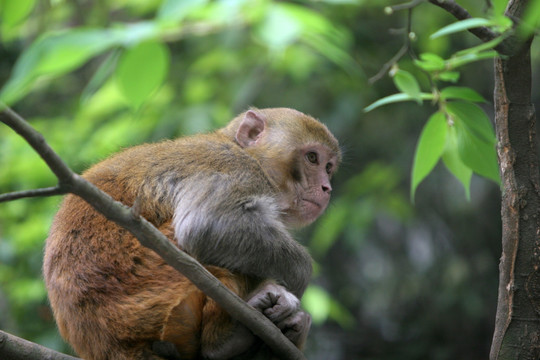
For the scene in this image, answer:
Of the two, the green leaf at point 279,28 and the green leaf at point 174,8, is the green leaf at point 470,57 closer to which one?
the green leaf at point 279,28

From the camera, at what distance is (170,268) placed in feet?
11.3

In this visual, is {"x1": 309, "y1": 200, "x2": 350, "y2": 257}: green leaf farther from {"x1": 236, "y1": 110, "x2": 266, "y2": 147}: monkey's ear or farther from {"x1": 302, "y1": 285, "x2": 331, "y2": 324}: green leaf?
{"x1": 236, "y1": 110, "x2": 266, "y2": 147}: monkey's ear

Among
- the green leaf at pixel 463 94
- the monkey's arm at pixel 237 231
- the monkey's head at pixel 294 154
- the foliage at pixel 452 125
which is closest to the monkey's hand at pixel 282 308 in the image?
the monkey's arm at pixel 237 231

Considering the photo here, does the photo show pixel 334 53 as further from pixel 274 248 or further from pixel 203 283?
pixel 274 248

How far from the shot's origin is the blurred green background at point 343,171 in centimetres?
689

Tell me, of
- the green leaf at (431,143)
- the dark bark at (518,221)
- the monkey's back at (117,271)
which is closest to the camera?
the green leaf at (431,143)

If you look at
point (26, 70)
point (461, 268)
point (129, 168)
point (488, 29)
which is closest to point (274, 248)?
point (129, 168)

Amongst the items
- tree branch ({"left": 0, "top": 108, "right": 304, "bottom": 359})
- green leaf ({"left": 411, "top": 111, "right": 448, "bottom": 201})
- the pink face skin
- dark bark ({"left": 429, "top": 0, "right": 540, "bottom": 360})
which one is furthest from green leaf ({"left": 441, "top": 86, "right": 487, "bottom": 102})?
the pink face skin

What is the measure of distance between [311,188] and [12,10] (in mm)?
2888

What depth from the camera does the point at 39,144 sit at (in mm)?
2016

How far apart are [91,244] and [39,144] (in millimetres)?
1557

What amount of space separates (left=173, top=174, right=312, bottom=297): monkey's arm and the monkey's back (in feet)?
0.35

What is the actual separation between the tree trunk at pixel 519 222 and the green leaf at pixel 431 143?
0.35m

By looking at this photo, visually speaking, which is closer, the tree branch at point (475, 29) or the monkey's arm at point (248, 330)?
the tree branch at point (475, 29)
